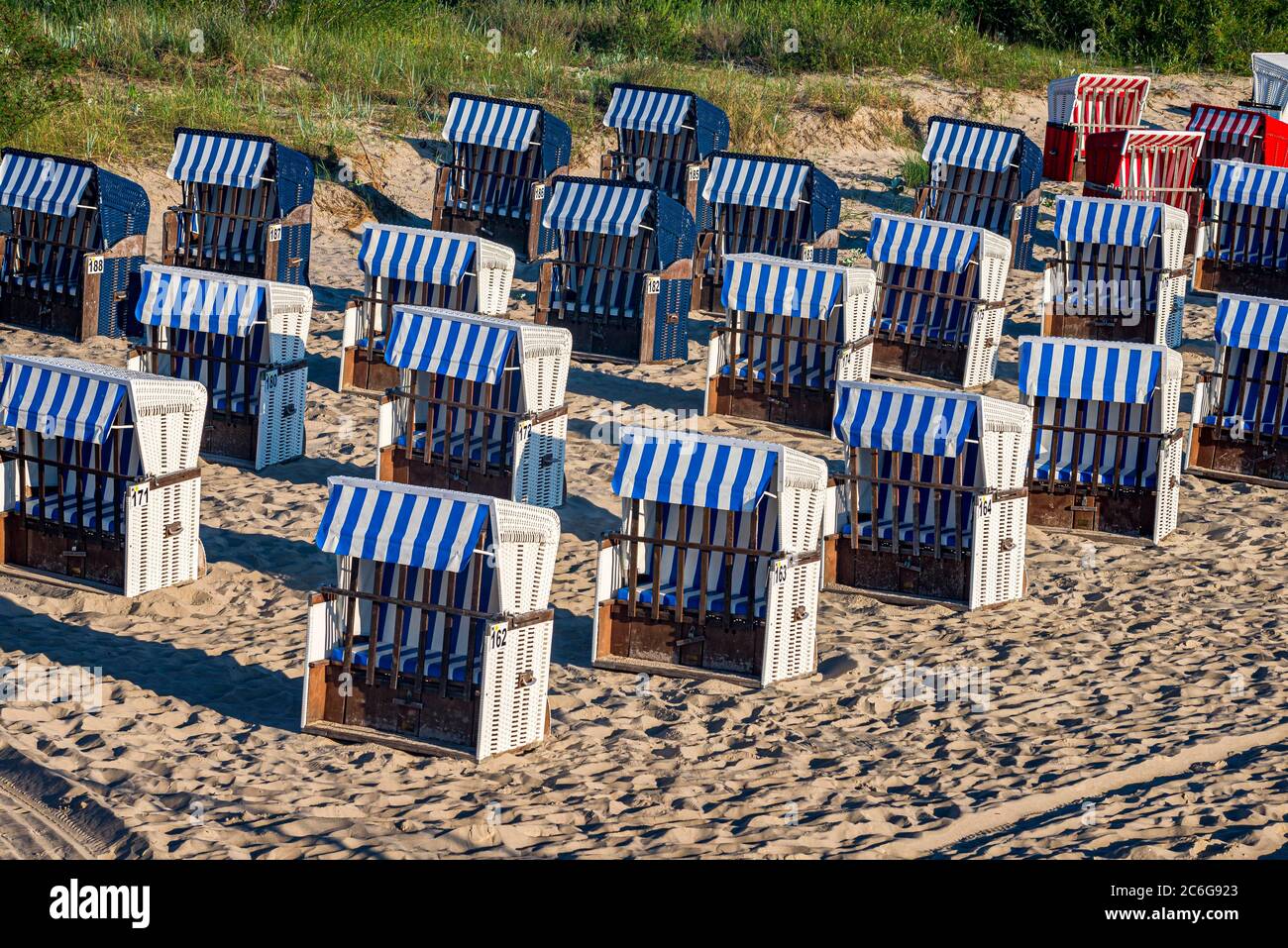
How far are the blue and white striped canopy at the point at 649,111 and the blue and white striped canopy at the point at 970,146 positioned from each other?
3418mm

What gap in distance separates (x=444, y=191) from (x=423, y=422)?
8.87m

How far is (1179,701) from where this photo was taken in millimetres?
12883

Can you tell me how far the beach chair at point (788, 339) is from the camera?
18.6 m

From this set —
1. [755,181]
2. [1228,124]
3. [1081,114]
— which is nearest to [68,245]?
[755,181]

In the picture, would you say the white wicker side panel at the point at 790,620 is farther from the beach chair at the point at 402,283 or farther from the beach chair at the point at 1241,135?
the beach chair at the point at 1241,135

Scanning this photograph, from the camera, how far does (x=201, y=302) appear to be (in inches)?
675

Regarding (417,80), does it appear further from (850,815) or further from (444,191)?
(850,815)

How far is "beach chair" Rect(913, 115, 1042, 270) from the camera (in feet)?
82.4

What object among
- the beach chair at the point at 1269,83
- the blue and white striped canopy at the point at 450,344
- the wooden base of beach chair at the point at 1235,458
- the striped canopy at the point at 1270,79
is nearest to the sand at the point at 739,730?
the wooden base of beach chair at the point at 1235,458

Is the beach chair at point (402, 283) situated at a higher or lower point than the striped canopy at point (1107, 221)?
lower

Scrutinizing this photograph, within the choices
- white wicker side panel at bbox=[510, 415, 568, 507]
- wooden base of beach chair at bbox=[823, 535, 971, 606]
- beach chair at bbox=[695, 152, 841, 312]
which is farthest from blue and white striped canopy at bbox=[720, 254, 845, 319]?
wooden base of beach chair at bbox=[823, 535, 971, 606]

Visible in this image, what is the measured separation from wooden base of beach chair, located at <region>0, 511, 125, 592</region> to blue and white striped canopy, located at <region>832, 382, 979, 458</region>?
554 cm

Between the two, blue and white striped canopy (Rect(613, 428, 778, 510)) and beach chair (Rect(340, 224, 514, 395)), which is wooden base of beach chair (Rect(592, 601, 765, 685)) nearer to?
blue and white striped canopy (Rect(613, 428, 778, 510))

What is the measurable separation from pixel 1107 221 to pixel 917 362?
304 centimetres
